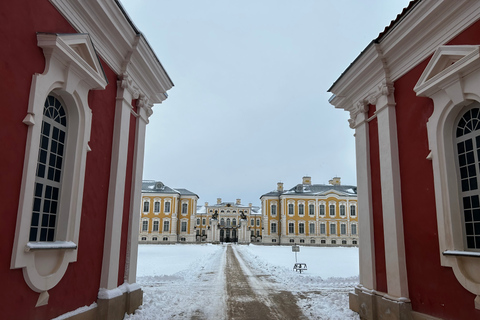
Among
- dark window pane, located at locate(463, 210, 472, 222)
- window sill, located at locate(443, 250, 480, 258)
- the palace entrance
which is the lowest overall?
the palace entrance

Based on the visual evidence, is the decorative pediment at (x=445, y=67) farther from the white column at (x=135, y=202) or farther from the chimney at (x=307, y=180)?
the chimney at (x=307, y=180)

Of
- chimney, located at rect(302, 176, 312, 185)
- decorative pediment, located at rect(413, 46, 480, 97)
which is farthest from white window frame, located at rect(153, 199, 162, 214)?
decorative pediment, located at rect(413, 46, 480, 97)

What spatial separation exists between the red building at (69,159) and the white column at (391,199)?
5.50 metres

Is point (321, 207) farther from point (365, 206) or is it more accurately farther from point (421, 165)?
point (421, 165)

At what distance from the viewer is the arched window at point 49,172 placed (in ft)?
16.5

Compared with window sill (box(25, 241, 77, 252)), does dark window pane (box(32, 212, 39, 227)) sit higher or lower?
higher

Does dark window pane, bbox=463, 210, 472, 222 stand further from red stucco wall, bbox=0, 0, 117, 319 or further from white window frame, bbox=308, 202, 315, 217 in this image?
white window frame, bbox=308, 202, 315, 217

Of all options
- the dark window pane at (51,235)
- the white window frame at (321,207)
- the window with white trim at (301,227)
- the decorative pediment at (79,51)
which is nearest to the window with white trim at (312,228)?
the window with white trim at (301,227)

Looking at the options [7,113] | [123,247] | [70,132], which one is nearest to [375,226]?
[123,247]

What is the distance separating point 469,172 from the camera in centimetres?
550

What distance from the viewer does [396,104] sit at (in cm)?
729

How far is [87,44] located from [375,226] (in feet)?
22.8

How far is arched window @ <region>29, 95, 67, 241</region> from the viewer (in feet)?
16.5

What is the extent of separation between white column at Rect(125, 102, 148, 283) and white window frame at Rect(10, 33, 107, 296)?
2441 mm
